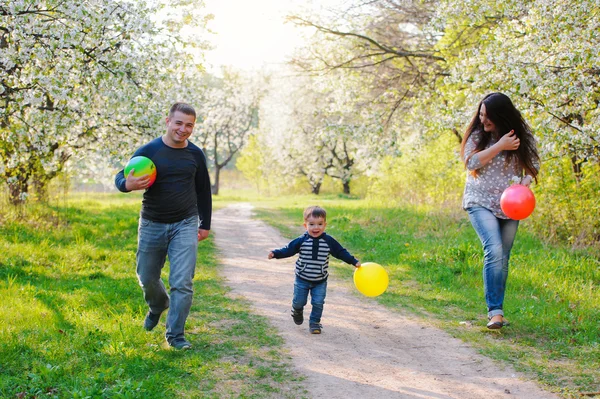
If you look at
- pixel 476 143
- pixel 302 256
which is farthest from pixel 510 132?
pixel 302 256

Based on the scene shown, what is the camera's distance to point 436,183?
56.1 feet

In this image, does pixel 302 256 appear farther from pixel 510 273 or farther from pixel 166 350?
pixel 510 273

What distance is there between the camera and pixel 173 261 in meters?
5.29

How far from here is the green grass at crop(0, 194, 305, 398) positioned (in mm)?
4363

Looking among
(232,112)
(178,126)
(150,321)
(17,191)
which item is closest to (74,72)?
(17,191)

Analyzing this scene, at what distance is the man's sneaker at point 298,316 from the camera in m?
6.10

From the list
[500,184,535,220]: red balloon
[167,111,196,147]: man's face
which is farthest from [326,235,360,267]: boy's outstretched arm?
[167,111,196,147]: man's face

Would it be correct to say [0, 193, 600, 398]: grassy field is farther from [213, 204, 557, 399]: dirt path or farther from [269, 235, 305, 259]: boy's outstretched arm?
[269, 235, 305, 259]: boy's outstretched arm

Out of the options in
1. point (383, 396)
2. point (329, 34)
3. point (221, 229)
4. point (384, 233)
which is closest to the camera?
point (383, 396)

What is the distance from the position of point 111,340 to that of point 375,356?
95.0 inches

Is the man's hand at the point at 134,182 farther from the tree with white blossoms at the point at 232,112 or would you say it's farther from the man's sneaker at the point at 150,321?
the tree with white blossoms at the point at 232,112

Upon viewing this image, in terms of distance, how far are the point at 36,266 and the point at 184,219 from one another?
179 inches

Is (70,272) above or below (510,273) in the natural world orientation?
below

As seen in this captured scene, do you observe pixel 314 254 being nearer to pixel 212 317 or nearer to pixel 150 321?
pixel 212 317
